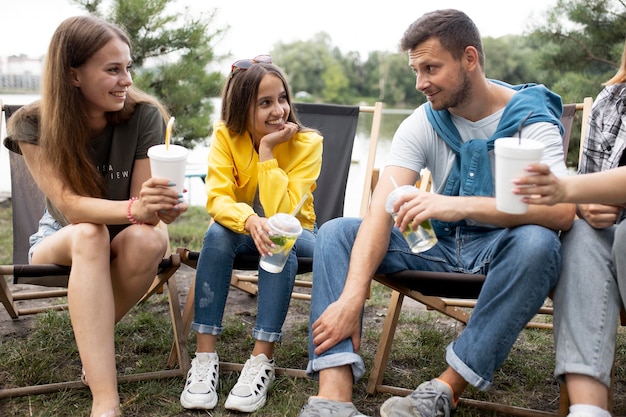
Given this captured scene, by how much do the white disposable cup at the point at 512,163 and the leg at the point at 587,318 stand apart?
31 cm

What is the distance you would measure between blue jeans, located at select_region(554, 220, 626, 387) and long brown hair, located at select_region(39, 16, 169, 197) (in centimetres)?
164

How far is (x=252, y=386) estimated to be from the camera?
2305mm

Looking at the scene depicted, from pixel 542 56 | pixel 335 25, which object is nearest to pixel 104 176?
pixel 542 56

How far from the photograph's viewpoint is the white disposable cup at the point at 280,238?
7.02 ft

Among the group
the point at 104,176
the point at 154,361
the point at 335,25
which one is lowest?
the point at 154,361

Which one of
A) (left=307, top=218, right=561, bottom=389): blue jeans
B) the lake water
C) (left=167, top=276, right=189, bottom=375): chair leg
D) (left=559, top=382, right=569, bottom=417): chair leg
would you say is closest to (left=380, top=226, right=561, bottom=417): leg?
(left=307, top=218, right=561, bottom=389): blue jeans

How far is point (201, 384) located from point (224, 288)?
354 millimetres

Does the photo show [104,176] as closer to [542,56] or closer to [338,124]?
[338,124]

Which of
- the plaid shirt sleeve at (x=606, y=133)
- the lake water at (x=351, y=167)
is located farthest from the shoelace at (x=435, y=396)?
the lake water at (x=351, y=167)

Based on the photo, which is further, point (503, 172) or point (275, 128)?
point (275, 128)

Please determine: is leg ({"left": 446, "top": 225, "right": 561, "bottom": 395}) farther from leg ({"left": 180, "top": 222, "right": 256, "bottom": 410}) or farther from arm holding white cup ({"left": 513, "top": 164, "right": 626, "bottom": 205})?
leg ({"left": 180, "top": 222, "right": 256, "bottom": 410})

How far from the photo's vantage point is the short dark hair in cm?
221

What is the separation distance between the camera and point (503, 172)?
173 cm

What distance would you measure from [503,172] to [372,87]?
21.7 meters
